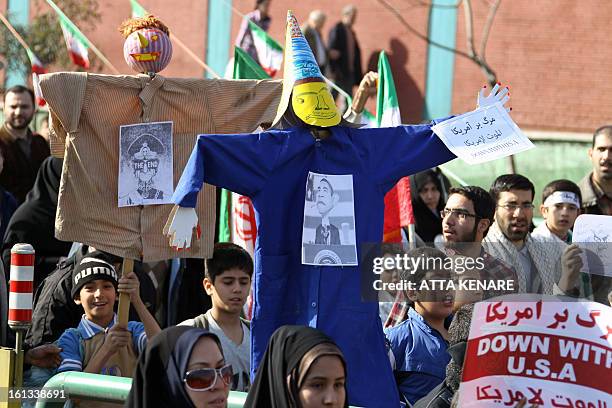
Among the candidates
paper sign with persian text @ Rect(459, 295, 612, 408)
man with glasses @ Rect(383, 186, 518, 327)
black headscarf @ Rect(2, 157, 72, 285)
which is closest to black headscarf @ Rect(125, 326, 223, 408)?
paper sign with persian text @ Rect(459, 295, 612, 408)

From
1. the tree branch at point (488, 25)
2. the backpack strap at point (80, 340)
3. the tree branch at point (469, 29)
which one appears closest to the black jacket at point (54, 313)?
the backpack strap at point (80, 340)

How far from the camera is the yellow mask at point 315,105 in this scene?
630cm

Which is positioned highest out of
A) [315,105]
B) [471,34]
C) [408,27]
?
[408,27]

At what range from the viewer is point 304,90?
251 inches

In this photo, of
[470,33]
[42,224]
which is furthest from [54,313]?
[470,33]

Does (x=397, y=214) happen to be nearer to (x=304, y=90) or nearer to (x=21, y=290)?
(x=304, y=90)

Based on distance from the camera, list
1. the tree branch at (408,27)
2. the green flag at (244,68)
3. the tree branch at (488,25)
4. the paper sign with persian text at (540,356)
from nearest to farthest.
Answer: the paper sign with persian text at (540,356) < the green flag at (244,68) < the tree branch at (488,25) < the tree branch at (408,27)

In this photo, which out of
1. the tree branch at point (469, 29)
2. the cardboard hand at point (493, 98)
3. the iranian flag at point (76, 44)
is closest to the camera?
the cardboard hand at point (493, 98)

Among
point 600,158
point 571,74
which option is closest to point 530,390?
point 600,158

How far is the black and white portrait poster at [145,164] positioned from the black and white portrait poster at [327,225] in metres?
1.02

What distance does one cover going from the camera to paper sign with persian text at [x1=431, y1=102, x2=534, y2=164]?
631cm

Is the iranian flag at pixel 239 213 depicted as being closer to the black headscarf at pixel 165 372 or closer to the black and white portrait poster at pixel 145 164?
the black and white portrait poster at pixel 145 164

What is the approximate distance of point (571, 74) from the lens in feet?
58.1

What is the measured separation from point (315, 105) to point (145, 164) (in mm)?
1083
